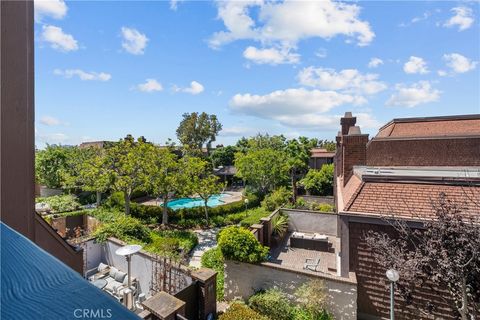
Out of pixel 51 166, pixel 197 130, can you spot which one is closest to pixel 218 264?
pixel 51 166

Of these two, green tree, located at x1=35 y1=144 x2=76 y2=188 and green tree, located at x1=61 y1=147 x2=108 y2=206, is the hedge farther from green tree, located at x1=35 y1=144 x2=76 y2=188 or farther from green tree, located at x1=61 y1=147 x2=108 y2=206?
green tree, located at x1=35 y1=144 x2=76 y2=188

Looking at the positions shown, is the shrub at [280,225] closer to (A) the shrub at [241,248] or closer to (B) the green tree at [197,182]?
(B) the green tree at [197,182]

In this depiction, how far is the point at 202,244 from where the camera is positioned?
1508 cm

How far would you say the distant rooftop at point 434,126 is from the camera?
49.9 ft

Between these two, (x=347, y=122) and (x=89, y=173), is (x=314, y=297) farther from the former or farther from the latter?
(x=89, y=173)

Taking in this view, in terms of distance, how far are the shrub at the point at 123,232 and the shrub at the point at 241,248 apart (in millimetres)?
6162

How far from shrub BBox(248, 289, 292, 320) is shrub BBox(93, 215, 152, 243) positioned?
7.39m

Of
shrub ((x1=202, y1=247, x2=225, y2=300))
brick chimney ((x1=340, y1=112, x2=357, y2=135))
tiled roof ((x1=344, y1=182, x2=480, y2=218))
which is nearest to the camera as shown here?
tiled roof ((x1=344, y1=182, x2=480, y2=218))

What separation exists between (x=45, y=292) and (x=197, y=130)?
43.1 meters

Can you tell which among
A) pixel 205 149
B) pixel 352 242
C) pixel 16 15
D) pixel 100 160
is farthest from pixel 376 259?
pixel 205 149

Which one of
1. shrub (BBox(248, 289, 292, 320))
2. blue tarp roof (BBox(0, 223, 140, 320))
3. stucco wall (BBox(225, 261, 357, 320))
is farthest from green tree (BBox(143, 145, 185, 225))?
blue tarp roof (BBox(0, 223, 140, 320))

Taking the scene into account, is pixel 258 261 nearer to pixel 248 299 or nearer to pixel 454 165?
pixel 248 299

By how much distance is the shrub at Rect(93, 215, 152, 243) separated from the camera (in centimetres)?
1201

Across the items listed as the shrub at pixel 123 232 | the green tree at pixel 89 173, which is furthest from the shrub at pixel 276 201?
the green tree at pixel 89 173
